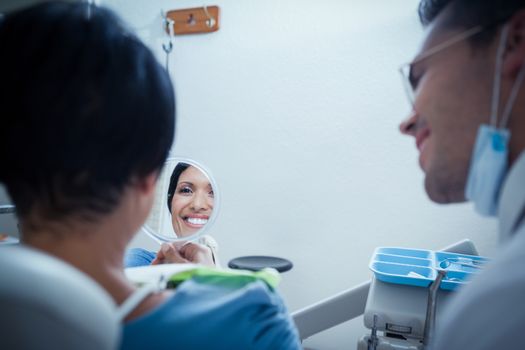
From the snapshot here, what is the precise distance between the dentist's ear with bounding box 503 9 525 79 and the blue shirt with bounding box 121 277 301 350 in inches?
19.4

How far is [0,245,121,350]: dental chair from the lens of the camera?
0.30 meters

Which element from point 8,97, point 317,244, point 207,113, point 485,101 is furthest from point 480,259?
point 207,113

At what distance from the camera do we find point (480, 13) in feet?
1.91

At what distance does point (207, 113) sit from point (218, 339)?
169 cm

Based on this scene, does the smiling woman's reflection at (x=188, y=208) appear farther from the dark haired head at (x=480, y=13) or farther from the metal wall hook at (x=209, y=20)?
the metal wall hook at (x=209, y=20)

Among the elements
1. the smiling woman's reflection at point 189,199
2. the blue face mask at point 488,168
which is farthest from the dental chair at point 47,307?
the smiling woman's reflection at point 189,199

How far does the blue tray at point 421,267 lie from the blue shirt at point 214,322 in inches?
16.8

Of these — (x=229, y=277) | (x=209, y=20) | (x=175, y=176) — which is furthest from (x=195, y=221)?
(x=209, y=20)

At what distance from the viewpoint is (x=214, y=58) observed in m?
2.04

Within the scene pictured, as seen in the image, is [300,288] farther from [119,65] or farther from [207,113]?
[119,65]

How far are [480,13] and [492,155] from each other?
0.22 metres

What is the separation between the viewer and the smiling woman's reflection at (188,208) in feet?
3.22

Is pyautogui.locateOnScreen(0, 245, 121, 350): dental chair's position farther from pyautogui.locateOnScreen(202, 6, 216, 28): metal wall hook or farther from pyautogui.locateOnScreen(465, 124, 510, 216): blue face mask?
pyautogui.locateOnScreen(202, 6, 216, 28): metal wall hook

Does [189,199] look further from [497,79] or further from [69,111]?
[497,79]
